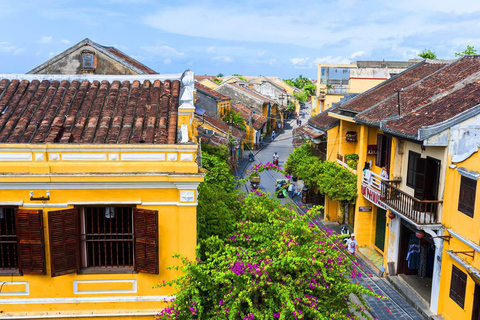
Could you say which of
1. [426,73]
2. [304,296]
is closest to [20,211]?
[304,296]

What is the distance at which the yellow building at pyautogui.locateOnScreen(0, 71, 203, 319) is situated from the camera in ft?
32.4

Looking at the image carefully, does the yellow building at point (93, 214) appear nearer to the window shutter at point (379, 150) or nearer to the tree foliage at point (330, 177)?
the window shutter at point (379, 150)

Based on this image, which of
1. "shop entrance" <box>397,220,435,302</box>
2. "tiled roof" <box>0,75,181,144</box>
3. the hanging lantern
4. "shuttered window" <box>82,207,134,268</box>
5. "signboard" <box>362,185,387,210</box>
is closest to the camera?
"shuttered window" <box>82,207,134,268</box>

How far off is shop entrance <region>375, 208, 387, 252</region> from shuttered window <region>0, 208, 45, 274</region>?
17.7 m

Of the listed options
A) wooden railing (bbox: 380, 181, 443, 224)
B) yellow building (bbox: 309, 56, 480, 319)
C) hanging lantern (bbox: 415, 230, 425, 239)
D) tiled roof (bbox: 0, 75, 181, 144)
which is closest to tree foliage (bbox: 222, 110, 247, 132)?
yellow building (bbox: 309, 56, 480, 319)

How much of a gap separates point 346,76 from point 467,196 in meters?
37.3

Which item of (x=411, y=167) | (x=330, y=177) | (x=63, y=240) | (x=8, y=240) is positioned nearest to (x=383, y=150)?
(x=411, y=167)

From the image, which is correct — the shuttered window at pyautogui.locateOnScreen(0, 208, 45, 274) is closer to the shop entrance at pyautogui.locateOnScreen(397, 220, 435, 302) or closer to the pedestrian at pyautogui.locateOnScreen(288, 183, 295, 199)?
the shop entrance at pyautogui.locateOnScreen(397, 220, 435, 302)

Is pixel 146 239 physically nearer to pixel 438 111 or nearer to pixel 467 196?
pixel 467 196

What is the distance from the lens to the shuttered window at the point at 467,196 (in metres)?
14.4

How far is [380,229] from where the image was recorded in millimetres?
23438

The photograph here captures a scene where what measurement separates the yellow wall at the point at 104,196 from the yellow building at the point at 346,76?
3171 cm

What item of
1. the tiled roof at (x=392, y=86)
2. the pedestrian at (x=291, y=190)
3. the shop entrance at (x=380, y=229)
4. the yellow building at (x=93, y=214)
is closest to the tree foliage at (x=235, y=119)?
the pedestrian at (x=291, y=190)

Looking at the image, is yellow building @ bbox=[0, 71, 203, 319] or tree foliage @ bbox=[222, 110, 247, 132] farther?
tree foliage @ bbox=[222, 110, 247, 132]
